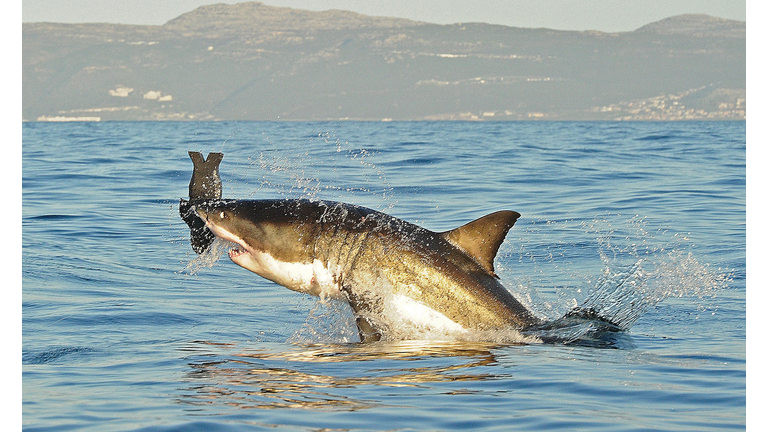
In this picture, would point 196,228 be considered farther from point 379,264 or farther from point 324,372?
point 324,372

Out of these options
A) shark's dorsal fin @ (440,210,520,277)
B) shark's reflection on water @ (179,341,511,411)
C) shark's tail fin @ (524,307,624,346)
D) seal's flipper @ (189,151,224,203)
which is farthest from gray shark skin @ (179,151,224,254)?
shark's tail fin @ (524,307,624,346)

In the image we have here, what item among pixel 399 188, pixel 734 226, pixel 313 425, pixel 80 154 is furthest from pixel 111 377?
pixel 80 154

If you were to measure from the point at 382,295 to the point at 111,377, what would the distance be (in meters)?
2.64

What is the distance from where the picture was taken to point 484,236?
340 inches

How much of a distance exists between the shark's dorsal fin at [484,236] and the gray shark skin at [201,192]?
2394mm

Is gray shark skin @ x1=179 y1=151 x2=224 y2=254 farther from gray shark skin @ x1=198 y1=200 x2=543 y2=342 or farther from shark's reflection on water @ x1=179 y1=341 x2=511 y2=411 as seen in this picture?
shark's reflection on water @ x1=179 y1=341 x2=511 y2=411

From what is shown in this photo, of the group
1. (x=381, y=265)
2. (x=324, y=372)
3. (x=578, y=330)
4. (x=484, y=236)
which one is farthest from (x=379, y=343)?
(x=578, y=330)

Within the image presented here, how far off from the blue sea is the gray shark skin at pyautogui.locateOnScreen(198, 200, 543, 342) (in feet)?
1.11

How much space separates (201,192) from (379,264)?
199cm

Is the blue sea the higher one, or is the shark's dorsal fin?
the shark's dorsal fin

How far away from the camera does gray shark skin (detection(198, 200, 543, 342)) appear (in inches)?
344

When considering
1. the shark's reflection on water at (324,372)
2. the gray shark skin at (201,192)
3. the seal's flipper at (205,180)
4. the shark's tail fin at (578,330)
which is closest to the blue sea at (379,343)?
the shark's reflection on water at (324,372)

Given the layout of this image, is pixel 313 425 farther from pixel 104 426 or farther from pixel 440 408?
pixel 104 426

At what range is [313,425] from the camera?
6.10m
